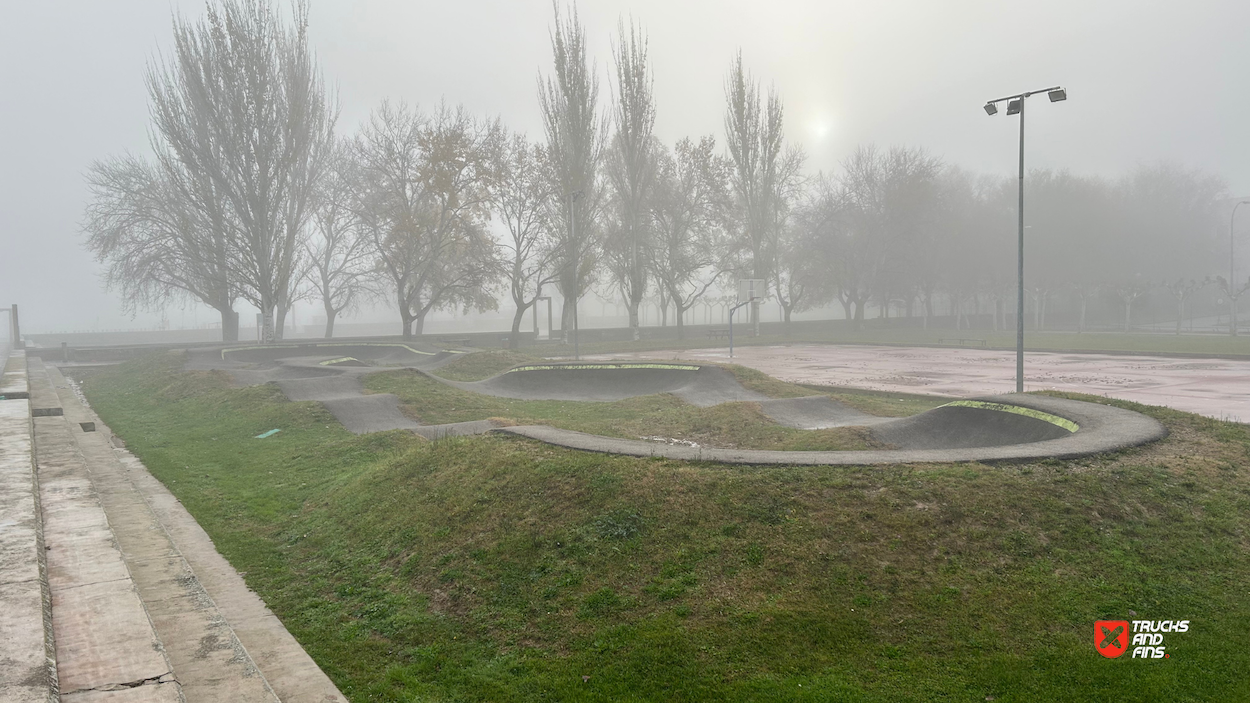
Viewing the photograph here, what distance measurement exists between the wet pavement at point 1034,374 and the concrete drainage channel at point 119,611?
15.4m

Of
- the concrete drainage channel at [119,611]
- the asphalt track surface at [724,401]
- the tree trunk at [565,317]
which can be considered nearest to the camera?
the concrete drainage channel at [119,611]

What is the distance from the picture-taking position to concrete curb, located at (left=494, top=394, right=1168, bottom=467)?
7289 millimetres

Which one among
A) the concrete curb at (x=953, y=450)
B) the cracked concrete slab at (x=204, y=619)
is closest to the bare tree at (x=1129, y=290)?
the concrete curb at (x=953, y=450)

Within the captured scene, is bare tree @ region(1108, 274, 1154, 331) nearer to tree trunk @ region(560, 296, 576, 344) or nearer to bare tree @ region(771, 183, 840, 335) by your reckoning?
bare tree @ region(771, 183, 840, 335)

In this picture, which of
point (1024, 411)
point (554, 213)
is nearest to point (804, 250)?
point (554, 213)

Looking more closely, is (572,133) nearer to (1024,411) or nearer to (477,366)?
(477,366)

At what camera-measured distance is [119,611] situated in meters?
4.46

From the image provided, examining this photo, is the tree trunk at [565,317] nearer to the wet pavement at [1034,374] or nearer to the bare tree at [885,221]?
the wet pavement at [1034,374]

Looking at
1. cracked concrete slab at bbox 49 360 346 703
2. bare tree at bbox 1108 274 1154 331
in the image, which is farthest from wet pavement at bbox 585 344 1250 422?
bare tree at bbox 1108 274 1154 331

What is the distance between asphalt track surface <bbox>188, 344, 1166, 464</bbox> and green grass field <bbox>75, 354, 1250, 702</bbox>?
0.49 metres

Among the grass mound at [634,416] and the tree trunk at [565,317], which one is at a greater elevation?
the tree trunk at [565,317]

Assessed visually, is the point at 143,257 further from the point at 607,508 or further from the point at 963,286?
the point at 963,286

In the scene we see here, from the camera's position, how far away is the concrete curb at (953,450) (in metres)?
7.29

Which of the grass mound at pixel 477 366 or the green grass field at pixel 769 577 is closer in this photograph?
the green grass field at pixel 769 577
